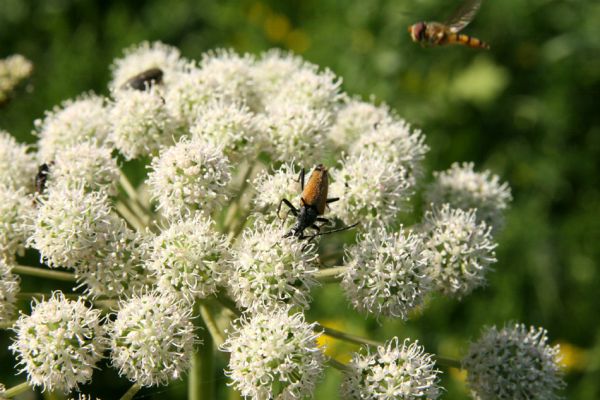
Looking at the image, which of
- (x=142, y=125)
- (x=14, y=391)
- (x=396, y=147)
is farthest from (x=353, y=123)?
(x=14, y=391)

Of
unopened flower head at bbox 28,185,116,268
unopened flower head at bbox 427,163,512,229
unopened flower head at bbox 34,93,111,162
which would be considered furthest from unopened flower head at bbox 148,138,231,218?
unopened flower head at bbox 427,163,512,229

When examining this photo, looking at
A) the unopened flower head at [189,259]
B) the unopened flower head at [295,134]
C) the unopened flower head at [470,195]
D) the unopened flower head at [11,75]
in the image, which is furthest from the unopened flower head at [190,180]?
the unopened flower head at [11,75]

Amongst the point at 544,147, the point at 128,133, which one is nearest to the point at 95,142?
the point at 128,133

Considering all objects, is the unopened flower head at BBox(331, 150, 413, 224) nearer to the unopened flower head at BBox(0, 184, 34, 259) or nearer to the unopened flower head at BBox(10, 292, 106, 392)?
the unopened flower head at BBox(10, 292, 106, 392)

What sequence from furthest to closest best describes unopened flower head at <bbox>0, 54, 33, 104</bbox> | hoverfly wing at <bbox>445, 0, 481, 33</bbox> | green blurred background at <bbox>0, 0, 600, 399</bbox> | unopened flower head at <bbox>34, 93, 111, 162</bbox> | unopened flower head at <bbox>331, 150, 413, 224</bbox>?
green blurred background at <bbox>0, 0, 600, 399</bbox>, hoverfly wing at <bbox>445, 0, 481, 33</bbox>, unopened flower head at <bbox>0, 54, 33, 104</bbox>, unopened flower head at <bbox>34, 93, 111, 162</bbox>, unopened flower head at <bbox>331, 150, 413, 224</bbox>

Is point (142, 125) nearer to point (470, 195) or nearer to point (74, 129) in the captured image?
point (74, 129)

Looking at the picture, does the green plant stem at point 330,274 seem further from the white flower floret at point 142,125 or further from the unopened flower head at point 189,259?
the white flower floret at point 142,125
